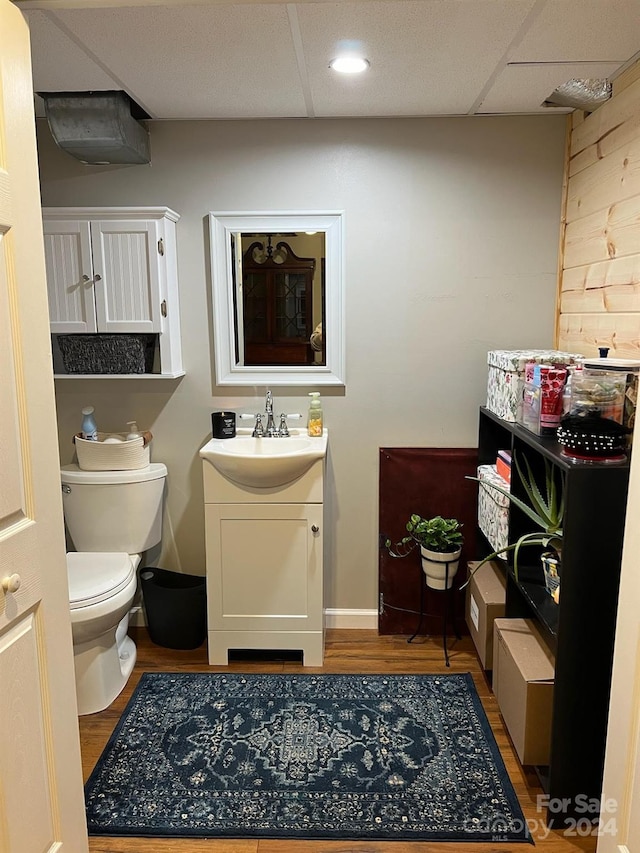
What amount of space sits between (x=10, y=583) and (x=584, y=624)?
150 cm

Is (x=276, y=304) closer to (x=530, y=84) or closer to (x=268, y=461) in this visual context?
(x=268, y=461)

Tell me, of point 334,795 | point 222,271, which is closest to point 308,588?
point 334,795

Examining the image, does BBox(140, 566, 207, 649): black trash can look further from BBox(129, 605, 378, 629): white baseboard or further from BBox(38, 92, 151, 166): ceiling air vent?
BBox(38, 92, 151, 166): ceiling air vent

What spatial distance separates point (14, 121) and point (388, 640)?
252 centimetres

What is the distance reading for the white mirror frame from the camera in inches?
110

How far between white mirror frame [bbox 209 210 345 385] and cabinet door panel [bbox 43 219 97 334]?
0.52 meters

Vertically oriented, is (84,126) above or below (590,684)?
above

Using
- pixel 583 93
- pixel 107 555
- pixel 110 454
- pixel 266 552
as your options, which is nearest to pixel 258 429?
pixel 266 552

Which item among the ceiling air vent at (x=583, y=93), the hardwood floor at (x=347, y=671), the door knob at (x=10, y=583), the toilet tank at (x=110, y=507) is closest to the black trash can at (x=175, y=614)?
the hardwood floor at (x=347, y=671)

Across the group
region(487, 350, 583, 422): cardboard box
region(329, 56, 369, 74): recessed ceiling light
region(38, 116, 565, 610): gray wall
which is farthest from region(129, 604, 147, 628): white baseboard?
region(329, 56, 369, 74): recessed ceiling light

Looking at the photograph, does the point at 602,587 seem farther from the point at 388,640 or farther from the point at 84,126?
the point at 84,126

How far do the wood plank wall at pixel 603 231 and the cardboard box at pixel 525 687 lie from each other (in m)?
1.02

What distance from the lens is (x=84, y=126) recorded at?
2453 millimetres

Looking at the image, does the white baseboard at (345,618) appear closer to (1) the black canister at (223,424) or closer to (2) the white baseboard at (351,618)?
(2) the white baseboard at (351,618)
